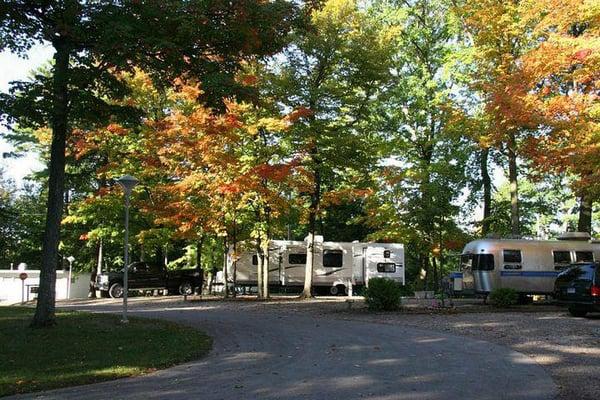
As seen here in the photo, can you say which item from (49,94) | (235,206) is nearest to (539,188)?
(235,206)

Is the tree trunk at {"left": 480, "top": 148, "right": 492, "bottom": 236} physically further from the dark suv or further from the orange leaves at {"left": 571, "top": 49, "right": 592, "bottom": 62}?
the dark suv

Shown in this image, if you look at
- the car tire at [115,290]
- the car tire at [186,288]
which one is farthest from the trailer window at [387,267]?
the car tire at [115,290]

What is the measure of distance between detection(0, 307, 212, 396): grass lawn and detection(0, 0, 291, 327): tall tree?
1.19m

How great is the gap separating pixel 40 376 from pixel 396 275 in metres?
25.0

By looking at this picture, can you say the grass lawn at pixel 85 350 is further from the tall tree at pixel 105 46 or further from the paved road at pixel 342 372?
the tall tree at pixel 105 46

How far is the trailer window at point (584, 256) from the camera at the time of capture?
23453 mm

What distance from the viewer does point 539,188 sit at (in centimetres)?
3878

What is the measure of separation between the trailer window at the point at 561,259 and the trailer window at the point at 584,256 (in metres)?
0.36

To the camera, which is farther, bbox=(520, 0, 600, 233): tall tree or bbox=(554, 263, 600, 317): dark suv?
bbox=(520, 0, 600, 233): tall tree

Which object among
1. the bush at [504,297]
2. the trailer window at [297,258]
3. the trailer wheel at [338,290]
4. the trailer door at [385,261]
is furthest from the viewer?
the trailer wheel at [338,290]

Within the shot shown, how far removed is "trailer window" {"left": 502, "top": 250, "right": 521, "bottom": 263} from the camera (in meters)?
23.0

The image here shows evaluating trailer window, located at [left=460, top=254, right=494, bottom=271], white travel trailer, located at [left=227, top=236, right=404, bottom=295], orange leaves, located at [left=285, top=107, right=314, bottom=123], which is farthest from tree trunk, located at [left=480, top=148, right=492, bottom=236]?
orange leaves, located at [left=285, top=107, right=314, bottom=123]

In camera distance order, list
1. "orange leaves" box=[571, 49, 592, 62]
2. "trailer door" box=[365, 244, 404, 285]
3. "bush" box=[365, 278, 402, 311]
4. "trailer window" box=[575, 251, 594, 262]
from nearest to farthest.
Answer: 1. "orange leaves" box=[571, 49, 592, 62]
2. "bush" box=[365, 278, 402, 311]
3. "trailer window" box=[575, 251, 594, 262]
4. "trailer door" box=[365, 244, 404, 285]

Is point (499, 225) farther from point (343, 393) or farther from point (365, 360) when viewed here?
point (343, 393)
